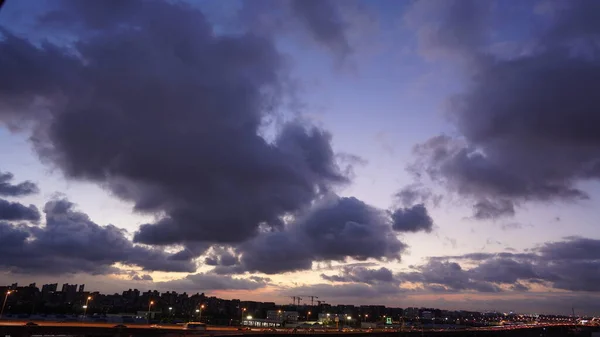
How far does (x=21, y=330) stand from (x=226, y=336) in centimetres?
4267

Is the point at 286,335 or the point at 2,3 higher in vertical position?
the point at 2,3

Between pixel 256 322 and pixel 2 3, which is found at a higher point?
pixel 2 3

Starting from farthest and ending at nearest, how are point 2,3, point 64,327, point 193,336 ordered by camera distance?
point 193,336, point 64,327, point 2,3

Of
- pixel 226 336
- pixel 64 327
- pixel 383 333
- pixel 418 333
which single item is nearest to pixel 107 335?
pixel 64 327

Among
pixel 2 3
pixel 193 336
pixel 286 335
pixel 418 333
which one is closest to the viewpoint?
pixel 2 3

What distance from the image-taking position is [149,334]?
90.7m

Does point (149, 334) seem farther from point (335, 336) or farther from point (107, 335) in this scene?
point (335, 336)

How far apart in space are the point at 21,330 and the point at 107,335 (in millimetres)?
16935

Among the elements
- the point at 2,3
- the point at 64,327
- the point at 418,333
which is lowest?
the point at 418,333

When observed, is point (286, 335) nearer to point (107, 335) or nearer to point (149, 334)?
point (149, 334)

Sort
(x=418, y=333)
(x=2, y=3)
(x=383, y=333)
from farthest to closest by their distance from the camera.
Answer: (x=418, y=333) < (x=383, y=333) < (x=2, y=3)

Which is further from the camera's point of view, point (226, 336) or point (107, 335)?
point (226, 336)

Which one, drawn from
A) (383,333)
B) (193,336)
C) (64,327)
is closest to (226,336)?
(193,336)

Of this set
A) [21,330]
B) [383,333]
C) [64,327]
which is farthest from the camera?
[383,333]
